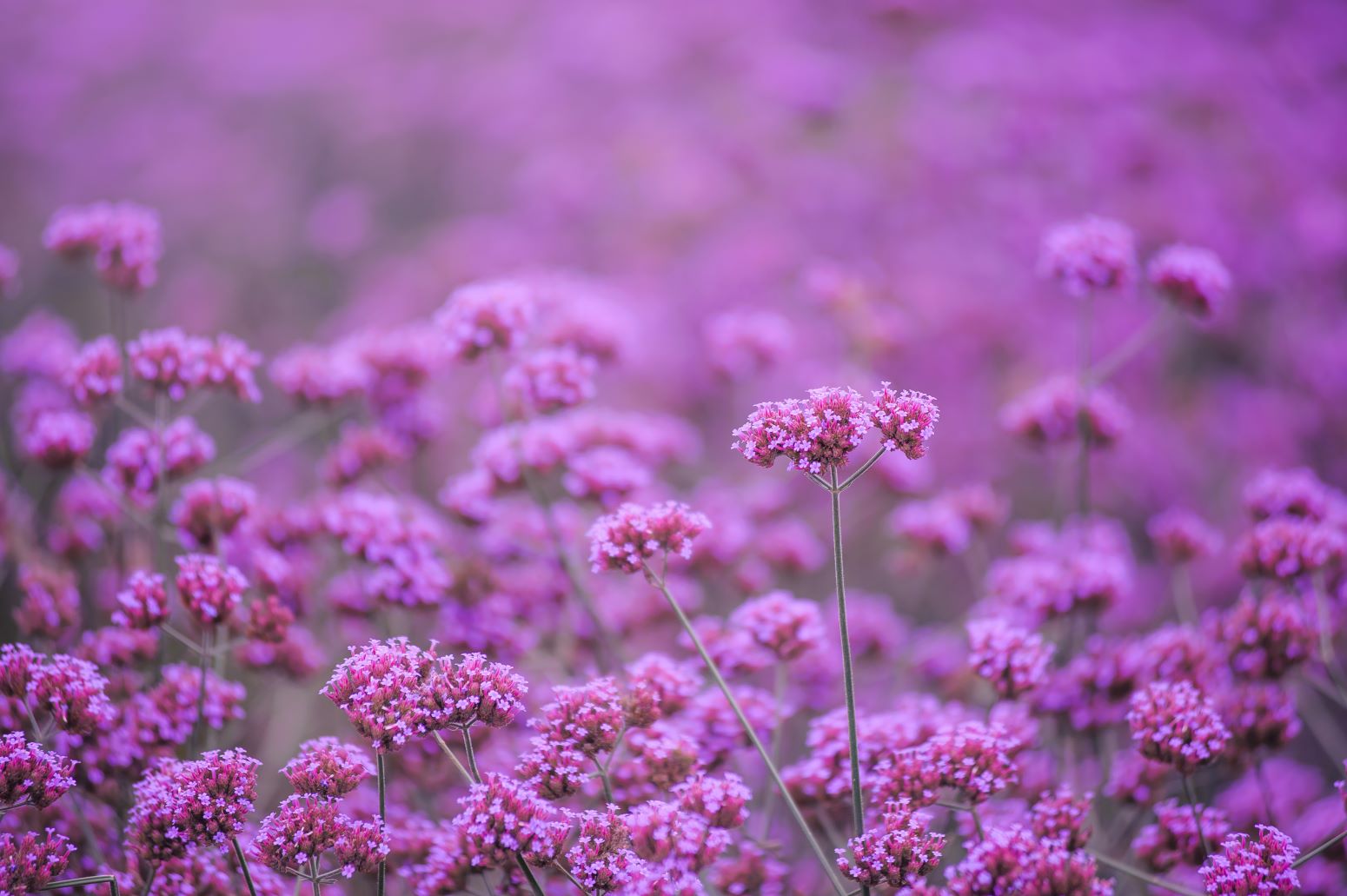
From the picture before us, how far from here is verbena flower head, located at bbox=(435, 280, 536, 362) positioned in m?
2.92

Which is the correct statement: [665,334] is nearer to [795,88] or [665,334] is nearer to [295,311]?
[795,88]

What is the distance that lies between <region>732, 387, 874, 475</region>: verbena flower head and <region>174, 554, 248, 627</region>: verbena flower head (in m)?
1.55

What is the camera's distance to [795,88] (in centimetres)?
709

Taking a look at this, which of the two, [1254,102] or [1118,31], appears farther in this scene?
[1118,31]

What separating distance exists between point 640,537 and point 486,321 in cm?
116

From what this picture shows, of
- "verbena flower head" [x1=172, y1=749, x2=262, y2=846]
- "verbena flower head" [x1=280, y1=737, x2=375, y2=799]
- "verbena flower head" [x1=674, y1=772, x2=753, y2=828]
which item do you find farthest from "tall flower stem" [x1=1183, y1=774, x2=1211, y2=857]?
"verbena flower head" [x1=172, y1=749, x2=262, y2=846]

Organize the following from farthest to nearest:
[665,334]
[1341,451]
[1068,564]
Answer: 1. [665,334]
2. [1341,451]
3. [1068,564]

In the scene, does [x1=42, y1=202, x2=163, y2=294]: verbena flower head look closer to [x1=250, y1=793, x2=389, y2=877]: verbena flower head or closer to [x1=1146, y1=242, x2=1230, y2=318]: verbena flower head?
[x1=250, y1=793, x2=389, y2=877]: verbena flower head

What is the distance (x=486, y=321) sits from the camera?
2.92m

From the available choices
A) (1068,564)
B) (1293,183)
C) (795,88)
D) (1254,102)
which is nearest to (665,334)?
(795,88)

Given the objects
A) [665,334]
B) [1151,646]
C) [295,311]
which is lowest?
[1151,646]

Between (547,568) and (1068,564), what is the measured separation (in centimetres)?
207

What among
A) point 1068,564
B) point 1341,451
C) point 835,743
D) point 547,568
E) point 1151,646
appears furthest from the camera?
point 1341,451

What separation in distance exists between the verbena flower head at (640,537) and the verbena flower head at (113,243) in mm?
2354
